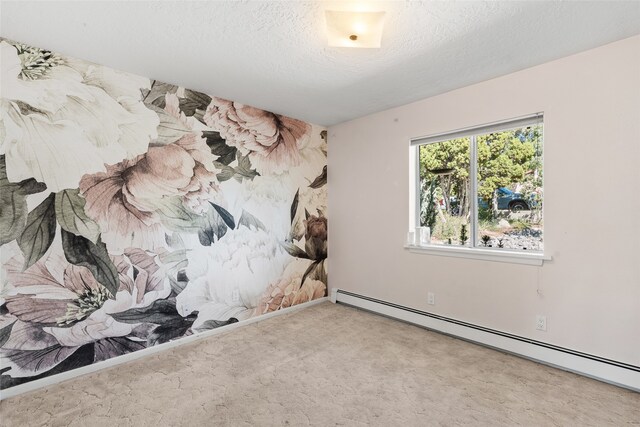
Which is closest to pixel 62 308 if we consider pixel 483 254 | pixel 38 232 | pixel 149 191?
pixel 38 232

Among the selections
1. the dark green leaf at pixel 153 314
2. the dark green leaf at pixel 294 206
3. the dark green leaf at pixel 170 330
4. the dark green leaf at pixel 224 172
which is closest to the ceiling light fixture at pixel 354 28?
the dark green leaf at pixel 224 172

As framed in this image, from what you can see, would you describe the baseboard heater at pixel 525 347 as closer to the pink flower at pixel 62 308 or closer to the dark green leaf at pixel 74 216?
the pink flower at pixel 62 308

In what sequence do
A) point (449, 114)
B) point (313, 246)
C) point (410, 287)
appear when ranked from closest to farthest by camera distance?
point (449, 114) → point (410, 287) → point (313, 246)

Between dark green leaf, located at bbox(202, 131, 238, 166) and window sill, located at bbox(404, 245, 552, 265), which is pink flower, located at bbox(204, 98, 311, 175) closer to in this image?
dark green leaf, located at bbox(202, 131, 238, 166)

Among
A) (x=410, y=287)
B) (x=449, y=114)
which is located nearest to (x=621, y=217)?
(x=449, y=114)

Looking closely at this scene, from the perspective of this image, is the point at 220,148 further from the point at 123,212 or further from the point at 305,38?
the point at 305,38

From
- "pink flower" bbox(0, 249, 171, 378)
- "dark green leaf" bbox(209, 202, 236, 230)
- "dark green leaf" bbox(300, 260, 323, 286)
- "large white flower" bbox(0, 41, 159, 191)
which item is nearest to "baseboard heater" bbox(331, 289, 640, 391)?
"dark green leaf" bbox(300, 260, 323, 286)

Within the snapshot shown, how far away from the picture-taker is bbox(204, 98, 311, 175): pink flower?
3223 mm

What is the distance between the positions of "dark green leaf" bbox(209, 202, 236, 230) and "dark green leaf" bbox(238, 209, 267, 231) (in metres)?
0.09

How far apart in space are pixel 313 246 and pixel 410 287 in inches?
53.8

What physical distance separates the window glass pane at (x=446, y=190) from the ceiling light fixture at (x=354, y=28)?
1.67m

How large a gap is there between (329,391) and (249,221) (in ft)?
6.34

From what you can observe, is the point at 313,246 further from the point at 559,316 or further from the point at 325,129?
the point at 559,316

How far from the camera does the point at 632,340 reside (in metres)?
2.09
